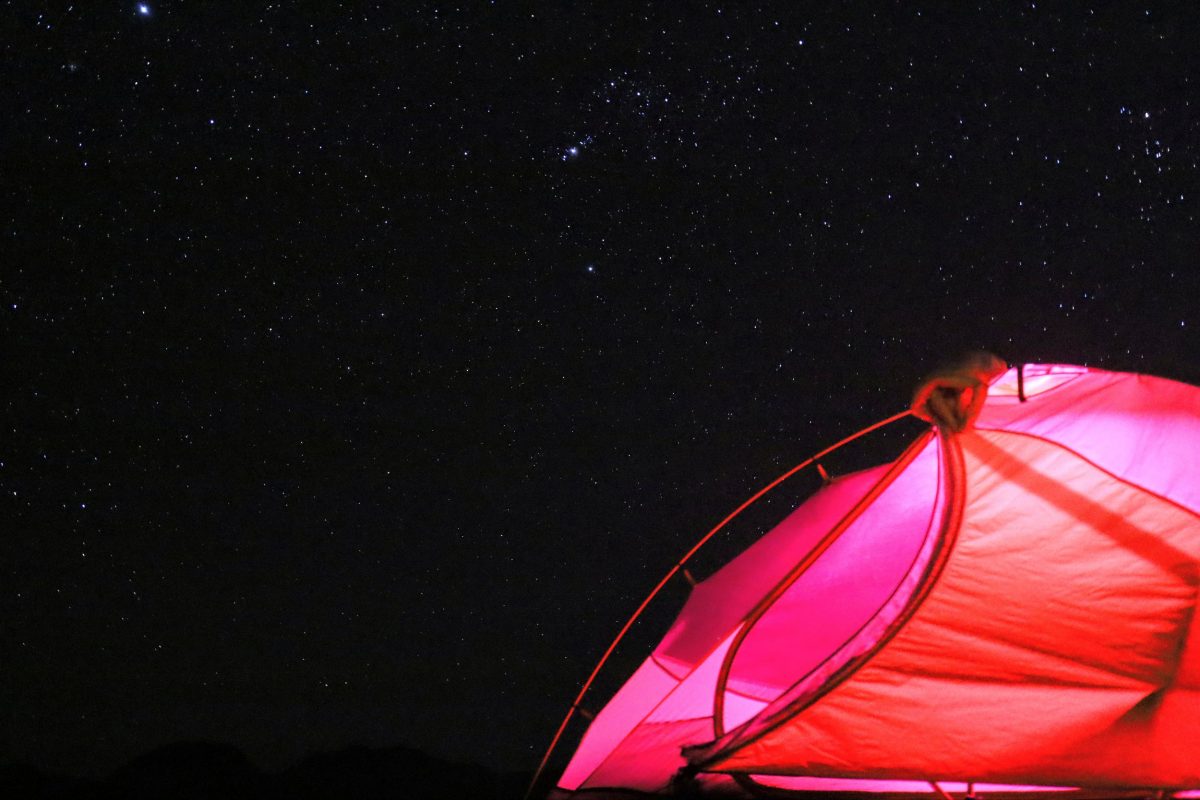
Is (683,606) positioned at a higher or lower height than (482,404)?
lower

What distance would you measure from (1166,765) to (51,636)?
583 centimetres

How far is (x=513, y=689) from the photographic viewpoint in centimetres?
592

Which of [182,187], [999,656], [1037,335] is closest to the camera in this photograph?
[999,656]

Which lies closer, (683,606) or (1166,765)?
(1166,765)

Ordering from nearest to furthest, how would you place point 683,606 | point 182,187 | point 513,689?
point 683,606, point 182,187, point 513,689

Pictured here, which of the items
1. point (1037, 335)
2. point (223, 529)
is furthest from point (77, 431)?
point (1037, 335)

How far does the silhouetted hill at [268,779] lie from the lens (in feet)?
17.1

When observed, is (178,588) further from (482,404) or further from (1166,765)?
(1166,765)

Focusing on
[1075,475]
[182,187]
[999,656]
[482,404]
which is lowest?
[999,656]

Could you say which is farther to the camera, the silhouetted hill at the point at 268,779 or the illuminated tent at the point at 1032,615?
the silhouetted hill at the point at 268,779

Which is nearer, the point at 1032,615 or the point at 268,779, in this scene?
the point at 1032,615

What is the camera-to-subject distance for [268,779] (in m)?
5.64

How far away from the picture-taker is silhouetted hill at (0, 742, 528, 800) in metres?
5.22

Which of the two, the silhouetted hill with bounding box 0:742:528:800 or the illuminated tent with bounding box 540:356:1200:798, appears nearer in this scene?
the illuminated tent with bounding box 540:356:1200:798
